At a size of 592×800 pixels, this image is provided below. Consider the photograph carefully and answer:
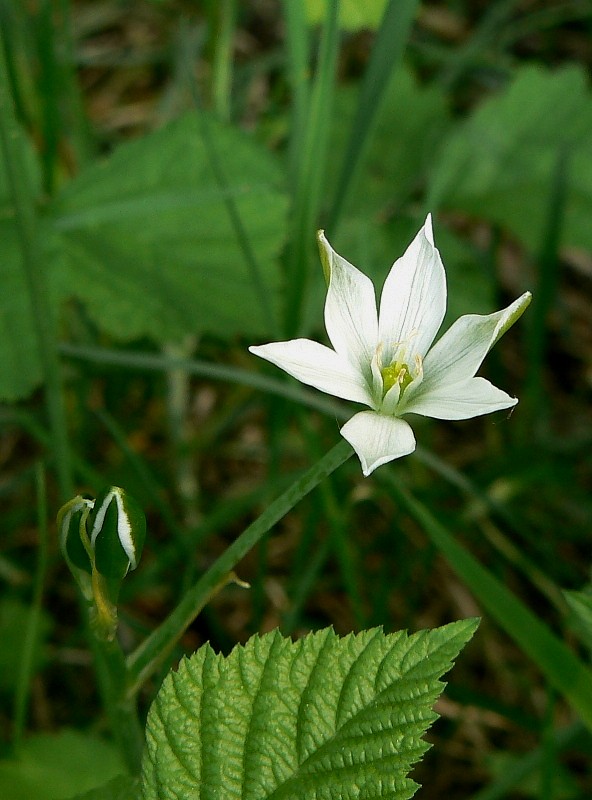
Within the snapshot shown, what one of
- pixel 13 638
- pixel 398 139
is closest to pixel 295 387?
pixel 13 638

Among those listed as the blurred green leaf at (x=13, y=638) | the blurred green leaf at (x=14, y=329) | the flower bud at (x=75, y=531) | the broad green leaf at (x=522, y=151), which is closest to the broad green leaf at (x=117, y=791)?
the flower bud at (x=75, y=531)

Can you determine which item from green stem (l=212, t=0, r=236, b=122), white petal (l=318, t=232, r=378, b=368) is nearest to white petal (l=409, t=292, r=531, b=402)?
white petal (l=318, t=232, r=378, b=368)

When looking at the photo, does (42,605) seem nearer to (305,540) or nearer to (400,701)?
(305,540)

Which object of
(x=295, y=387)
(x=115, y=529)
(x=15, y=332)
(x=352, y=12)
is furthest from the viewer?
(x=352, y=12)

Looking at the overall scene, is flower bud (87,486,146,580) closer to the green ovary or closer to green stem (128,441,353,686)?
green stem (128,441,353,686)

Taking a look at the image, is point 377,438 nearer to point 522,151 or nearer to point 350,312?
point 350,312

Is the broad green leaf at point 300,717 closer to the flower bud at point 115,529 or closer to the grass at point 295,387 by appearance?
the flower bud at point 115,529
